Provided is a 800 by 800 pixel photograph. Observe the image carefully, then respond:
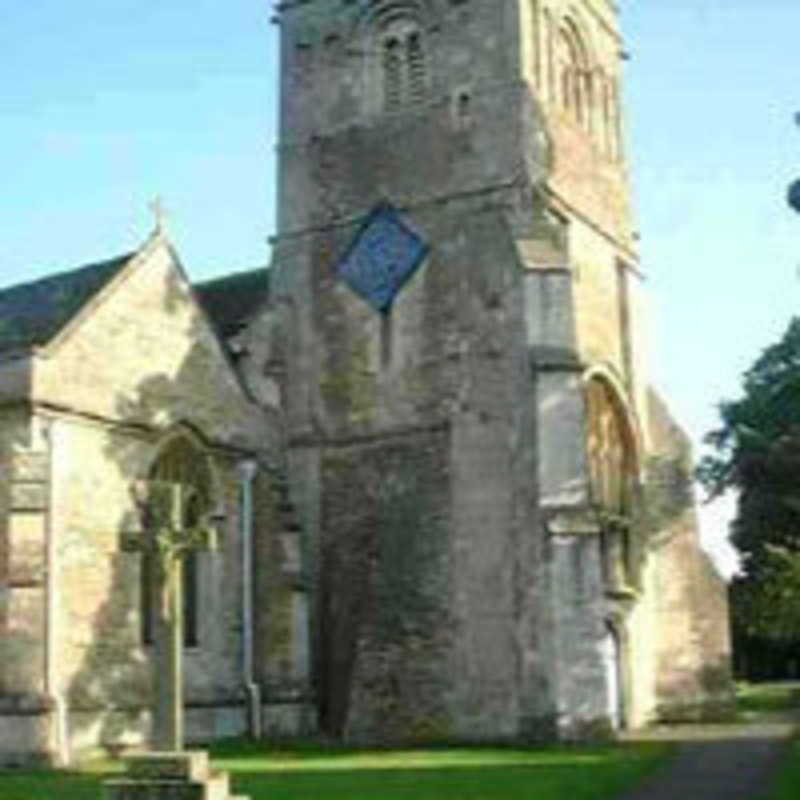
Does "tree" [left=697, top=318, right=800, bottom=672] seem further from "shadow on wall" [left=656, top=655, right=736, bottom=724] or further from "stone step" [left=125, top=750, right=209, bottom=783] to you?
"stone step" [left=125, top=750, right=209, bottom=783]

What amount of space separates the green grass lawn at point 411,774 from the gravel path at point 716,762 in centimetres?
44

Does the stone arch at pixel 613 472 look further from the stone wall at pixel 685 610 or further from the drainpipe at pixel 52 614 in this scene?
the drainpipe at pixel 52 614

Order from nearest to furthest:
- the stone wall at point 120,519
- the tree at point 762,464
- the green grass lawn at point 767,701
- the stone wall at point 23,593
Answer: the stone wall at point 23,593 → the stone wall at point 120,519 → the green grass lawn at point 767,701 → the tree at point 762,464

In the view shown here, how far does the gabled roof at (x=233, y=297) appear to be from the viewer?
35.2 metres

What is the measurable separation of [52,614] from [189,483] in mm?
4871

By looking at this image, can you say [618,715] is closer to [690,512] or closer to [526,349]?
[690,512]

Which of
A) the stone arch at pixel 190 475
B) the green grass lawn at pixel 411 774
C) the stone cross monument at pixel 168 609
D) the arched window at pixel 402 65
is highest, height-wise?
the arched window at pixel 402 65

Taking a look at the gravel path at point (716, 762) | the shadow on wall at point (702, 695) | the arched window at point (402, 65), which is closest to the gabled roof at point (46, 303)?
the arched window at point (402, 65)

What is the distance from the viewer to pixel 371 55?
119ft

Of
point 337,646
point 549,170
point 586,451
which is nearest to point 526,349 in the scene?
point 586,451

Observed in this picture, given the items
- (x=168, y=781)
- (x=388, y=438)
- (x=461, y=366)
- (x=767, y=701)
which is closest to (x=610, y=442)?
(x=461, y=366)

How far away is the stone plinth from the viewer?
612 inches

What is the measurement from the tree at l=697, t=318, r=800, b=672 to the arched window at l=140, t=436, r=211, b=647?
59.1ft

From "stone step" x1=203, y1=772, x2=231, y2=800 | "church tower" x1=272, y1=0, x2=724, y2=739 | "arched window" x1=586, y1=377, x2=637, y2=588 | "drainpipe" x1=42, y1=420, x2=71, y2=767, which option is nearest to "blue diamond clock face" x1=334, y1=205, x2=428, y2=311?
"church tower" x1=272, y1=0, x2=724, y2=739
